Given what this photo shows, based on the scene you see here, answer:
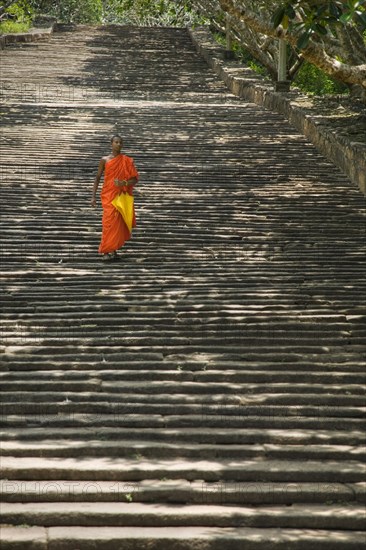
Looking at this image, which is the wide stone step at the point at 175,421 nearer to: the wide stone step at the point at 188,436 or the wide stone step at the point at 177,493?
the wide stone step at the point at 188,436

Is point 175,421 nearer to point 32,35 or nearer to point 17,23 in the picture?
point 32,35

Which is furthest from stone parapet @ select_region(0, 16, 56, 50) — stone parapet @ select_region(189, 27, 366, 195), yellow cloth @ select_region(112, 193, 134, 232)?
yellow cloth @ select_region(112, 193, 134, 232)

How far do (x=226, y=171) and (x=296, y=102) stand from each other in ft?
13.9

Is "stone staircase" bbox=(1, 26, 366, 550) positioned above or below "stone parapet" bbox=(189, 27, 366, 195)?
below

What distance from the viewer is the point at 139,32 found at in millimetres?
30859

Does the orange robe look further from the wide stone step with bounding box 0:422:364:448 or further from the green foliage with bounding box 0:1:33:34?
the green foliage with bounding box 0:1:33:34

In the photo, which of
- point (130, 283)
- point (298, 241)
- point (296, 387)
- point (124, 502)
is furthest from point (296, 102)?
point (124, 502)

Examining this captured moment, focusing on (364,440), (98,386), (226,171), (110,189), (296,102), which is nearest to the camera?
(364,440)

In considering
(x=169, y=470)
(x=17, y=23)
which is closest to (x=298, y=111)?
(x=169, y=470)

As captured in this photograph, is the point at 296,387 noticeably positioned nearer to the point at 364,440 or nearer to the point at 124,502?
the point at 364,440

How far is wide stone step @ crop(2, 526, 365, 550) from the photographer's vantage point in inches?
215

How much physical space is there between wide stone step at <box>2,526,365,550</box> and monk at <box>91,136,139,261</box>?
16.2ft

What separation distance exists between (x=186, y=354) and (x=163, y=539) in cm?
246

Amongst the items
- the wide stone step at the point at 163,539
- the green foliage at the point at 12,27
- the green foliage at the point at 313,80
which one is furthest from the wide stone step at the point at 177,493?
the green foliage at the point at 313,80
